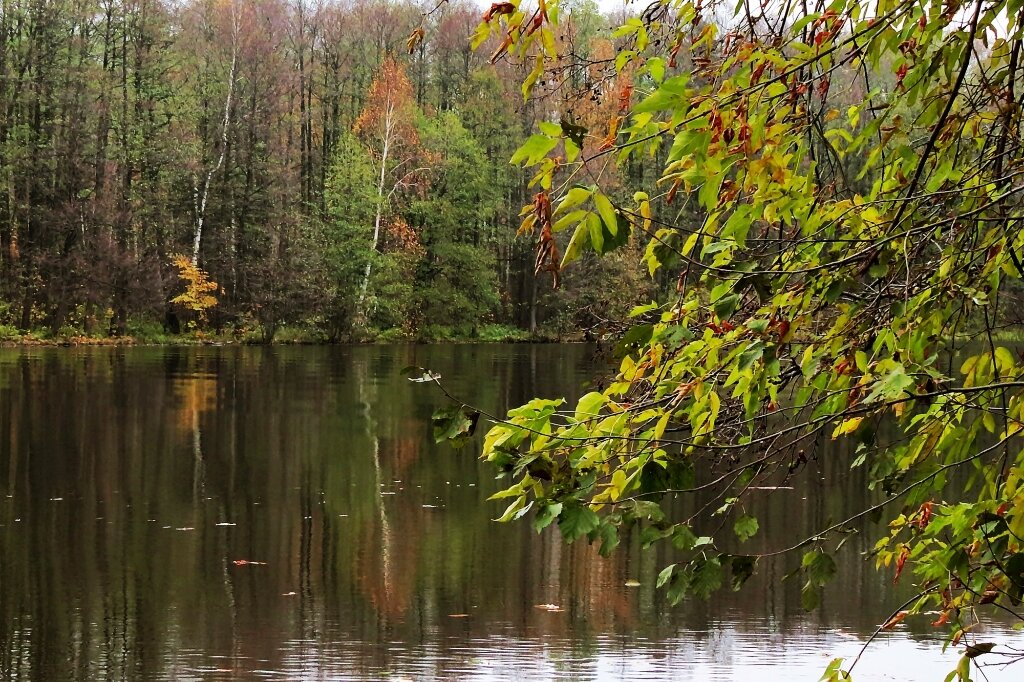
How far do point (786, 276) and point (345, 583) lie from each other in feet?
19.5

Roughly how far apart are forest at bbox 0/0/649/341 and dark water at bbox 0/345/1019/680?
30.8 metres

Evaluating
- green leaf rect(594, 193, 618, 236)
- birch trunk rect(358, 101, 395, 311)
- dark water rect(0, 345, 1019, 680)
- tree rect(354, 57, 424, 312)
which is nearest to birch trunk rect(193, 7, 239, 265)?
tree rect(354, 57, 424, 312)

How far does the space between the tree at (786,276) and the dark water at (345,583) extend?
333 centimetres

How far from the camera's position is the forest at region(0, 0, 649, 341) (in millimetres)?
46281

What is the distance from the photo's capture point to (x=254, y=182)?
169 ft

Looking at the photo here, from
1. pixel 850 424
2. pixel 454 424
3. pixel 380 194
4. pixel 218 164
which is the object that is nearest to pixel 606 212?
pixel 454 424

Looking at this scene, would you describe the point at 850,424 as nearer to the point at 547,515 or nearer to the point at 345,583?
the point at 547,515

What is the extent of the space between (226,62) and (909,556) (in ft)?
172

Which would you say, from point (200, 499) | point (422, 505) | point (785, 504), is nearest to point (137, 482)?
point (200, 499)

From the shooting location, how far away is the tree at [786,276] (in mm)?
2941

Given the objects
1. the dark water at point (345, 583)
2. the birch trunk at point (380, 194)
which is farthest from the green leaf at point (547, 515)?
the birch trunk at point (380, 194)

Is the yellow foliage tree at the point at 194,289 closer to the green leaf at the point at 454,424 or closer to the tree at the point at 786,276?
the tree at the point at 786,276

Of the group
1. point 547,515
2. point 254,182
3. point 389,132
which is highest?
point 389,132

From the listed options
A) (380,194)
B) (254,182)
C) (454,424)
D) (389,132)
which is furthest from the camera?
(389,132)
